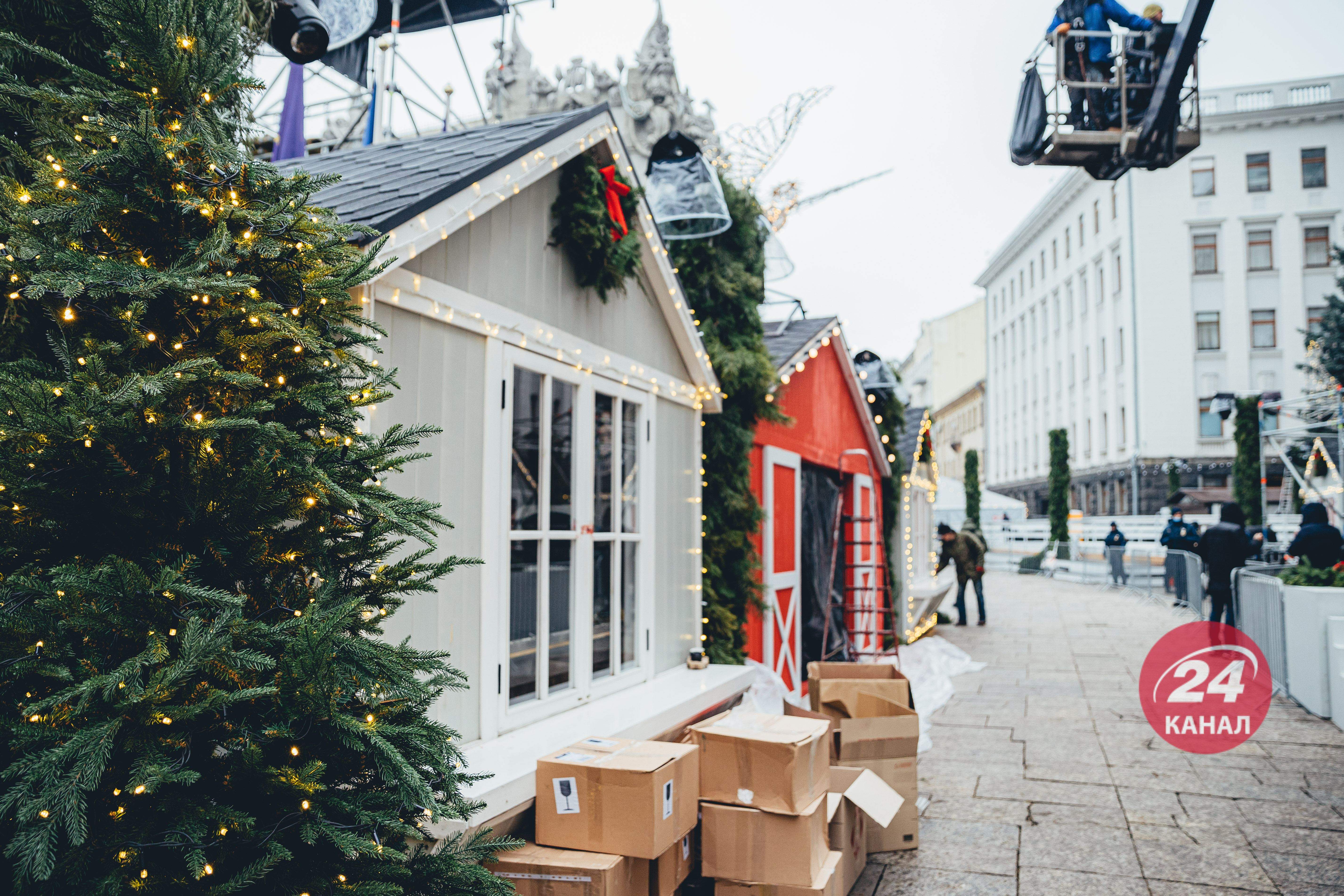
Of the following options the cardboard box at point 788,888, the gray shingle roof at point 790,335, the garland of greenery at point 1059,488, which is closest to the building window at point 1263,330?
the garland of greenery at point 1059,488

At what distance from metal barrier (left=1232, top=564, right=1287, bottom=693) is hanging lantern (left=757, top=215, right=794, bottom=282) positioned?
5426 mm

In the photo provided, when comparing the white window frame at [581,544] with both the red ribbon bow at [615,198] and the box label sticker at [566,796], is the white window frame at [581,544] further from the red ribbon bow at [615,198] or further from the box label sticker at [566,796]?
the red ribbon bow at [615,198]

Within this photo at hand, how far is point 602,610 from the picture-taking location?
4.89 m

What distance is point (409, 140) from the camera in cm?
494

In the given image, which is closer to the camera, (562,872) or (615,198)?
(562,872)

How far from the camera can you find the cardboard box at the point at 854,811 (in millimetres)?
4117

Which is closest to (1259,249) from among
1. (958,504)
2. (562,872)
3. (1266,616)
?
(958,504)

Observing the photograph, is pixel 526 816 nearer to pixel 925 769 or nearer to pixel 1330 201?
pixel 925 769

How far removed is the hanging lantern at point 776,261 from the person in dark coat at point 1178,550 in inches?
444

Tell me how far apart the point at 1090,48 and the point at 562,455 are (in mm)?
3840

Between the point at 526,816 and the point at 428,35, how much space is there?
37.1 feet

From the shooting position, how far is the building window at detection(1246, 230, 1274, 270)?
34500mm

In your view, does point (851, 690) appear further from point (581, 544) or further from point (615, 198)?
point (615, 198)

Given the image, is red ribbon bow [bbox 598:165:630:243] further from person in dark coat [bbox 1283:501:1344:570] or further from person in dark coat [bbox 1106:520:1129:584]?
person in dark coat [bbox 1106:520:1129:584]
